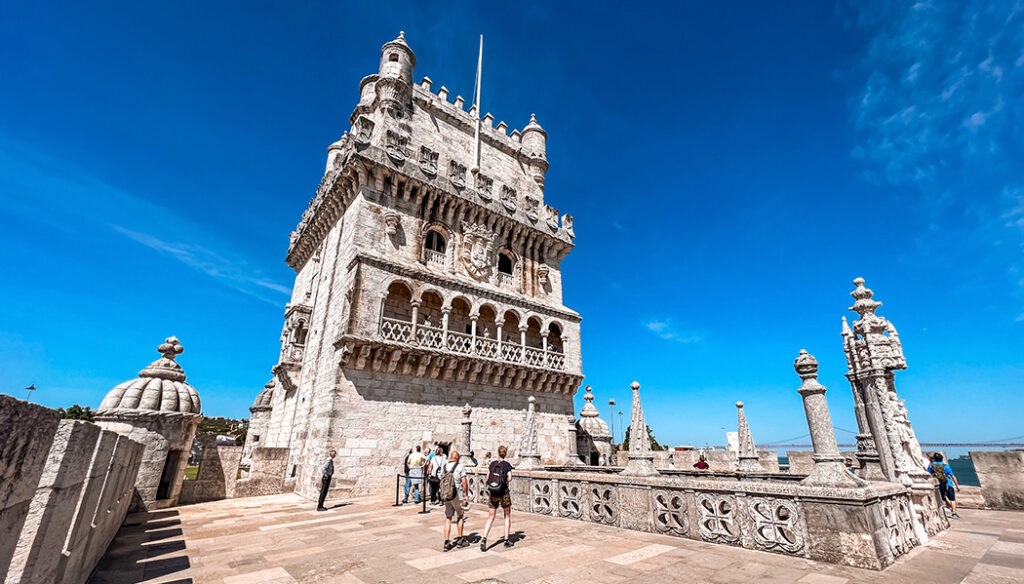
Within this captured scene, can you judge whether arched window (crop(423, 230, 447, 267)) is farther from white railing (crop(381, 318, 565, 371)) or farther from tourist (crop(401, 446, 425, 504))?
→ tourist (crop(401, 446, 425, 504))

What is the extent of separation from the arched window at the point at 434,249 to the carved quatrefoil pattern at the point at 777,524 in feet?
56.6

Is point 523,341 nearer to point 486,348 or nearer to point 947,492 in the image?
point 486,348

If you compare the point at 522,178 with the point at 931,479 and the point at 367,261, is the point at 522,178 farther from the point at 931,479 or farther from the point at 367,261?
the point at 931,479

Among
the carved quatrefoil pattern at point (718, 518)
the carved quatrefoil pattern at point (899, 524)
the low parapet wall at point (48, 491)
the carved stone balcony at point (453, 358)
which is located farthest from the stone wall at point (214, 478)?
the carved quatrefoil pattern at point (899, 524)

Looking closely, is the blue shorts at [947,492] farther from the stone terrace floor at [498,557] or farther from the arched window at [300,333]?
the arched window at [300,333]

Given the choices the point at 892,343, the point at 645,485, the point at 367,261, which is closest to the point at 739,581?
the point at 645,485

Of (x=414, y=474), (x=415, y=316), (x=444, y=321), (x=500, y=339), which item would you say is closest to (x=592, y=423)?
(x=500, y=339)

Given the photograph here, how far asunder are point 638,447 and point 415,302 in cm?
1230

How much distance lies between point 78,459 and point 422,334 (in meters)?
15.0

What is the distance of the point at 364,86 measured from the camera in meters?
24.5

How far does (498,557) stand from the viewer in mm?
6633

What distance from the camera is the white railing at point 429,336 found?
1858 cm

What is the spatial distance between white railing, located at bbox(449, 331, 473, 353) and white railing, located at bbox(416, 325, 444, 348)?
1.96 feet

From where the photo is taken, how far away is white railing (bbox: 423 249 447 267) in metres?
21.2
